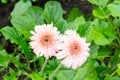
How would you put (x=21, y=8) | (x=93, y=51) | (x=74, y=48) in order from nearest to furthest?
1. (x=74, y=48)
2. (x=93, y=51)
3. (x=21, y=8)

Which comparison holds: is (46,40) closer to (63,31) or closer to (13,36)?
(63,31)

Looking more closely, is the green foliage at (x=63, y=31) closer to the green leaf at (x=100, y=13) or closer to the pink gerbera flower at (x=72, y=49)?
the green leaf at (x=100, y=13)

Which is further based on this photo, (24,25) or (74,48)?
(24,25)

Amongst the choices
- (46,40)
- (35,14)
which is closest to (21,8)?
(35,14)

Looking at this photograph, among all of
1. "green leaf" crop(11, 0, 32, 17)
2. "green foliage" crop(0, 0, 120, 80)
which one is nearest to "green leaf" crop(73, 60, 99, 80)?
"green foliage" crop(0, 0, 120, 80)

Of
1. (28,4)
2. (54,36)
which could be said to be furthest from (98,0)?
(54,36)

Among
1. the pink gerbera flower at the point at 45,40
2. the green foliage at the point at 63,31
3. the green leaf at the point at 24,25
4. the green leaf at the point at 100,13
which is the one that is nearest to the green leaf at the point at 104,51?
the green foliage at the point at 63,31

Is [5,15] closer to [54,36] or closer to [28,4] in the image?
[28,4]
